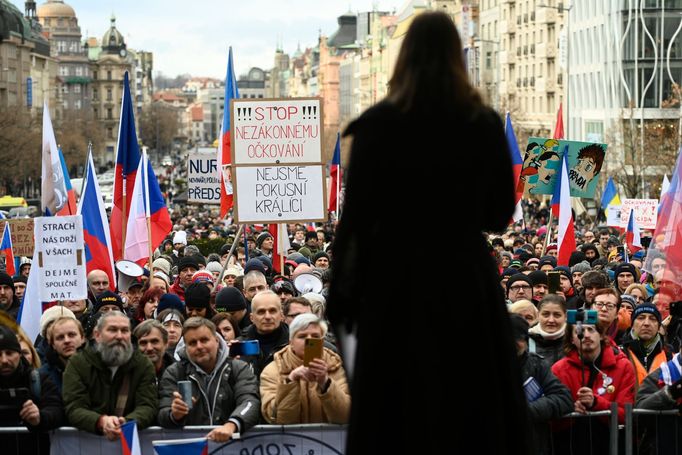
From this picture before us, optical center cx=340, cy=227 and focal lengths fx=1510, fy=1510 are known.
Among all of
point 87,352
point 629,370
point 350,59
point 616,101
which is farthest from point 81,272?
point 350,59

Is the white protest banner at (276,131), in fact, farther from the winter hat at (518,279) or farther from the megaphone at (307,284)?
the winter hat at (518,279)

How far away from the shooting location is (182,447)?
7.71 m

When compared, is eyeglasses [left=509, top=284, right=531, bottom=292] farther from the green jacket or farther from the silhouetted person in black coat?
the silhouetted person in black coat

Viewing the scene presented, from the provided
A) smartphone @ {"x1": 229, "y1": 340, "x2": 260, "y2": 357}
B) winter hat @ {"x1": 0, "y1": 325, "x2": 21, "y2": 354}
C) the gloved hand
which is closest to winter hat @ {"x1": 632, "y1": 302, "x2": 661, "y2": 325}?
the gloved hand

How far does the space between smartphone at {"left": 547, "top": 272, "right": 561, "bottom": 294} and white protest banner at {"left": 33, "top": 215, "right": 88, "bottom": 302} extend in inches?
153

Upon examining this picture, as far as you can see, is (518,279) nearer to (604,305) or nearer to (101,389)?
(604,305)

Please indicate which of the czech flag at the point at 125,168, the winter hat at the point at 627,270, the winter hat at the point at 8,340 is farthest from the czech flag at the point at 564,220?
the winter hat at the point at 8,340

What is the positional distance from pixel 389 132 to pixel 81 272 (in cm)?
667

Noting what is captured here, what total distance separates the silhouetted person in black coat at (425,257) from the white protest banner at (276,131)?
27.9 feet

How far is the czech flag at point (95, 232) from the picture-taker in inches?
549

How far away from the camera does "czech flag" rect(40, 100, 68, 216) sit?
50.8 ft

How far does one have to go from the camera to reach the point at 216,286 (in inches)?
522

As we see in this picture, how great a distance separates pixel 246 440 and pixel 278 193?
5884mm

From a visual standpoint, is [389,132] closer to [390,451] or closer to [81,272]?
[390,451]
